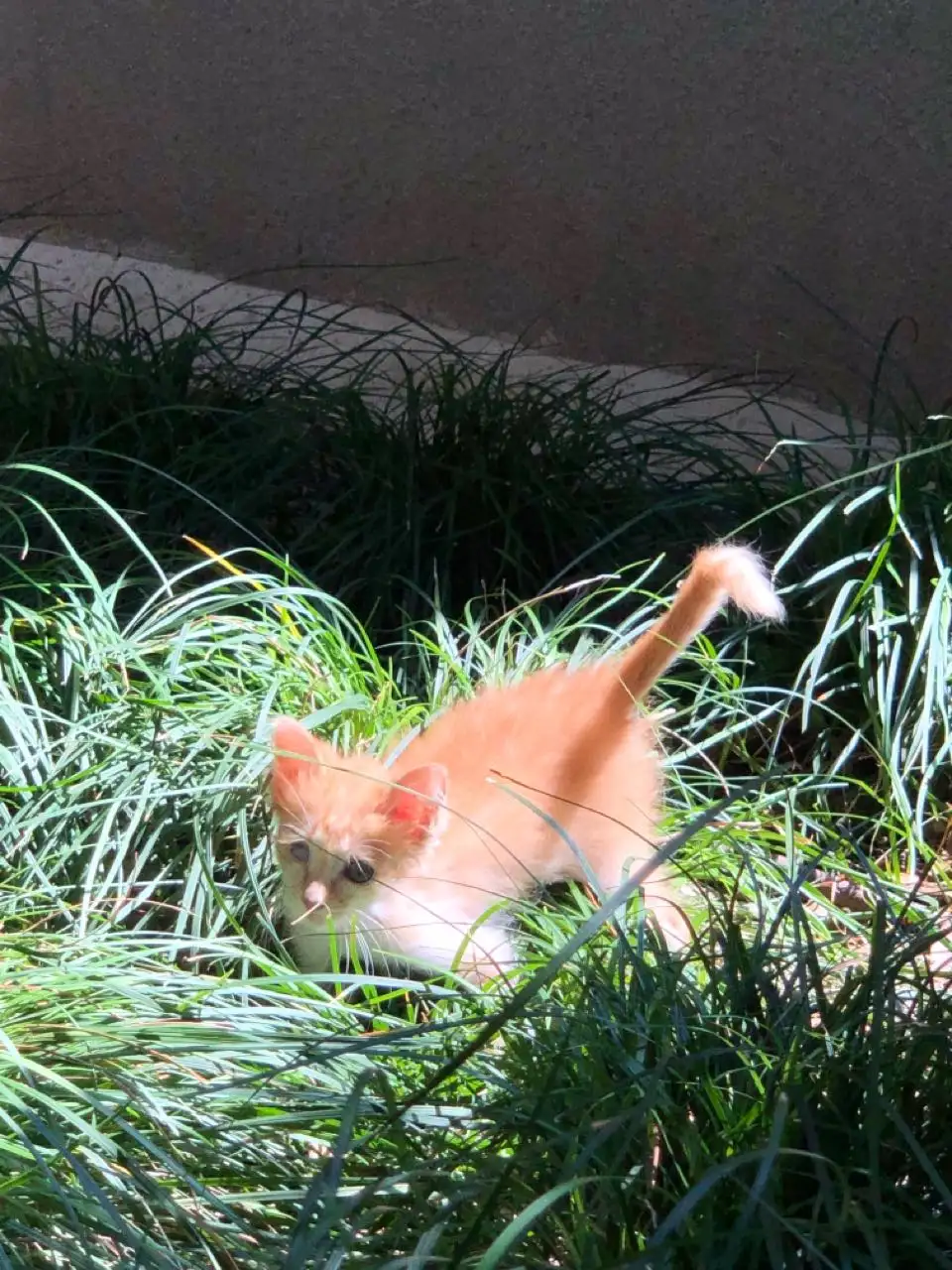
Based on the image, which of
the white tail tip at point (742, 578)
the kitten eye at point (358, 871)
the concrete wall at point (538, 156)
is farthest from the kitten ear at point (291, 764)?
the concrete wall at point (538, 156)

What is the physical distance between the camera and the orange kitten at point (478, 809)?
7.70ft

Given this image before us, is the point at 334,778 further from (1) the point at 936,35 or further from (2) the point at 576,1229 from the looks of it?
(1) the point at 936,35

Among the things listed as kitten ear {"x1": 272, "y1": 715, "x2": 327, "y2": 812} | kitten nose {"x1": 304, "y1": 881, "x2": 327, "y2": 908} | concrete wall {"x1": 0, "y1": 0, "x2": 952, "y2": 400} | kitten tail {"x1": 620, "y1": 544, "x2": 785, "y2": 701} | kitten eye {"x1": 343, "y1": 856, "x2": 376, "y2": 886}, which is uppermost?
concrete wall {"x1": 0, "y1": 0, "x2": 952, "y2": 400}

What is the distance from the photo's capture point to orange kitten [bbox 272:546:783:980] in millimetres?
2346

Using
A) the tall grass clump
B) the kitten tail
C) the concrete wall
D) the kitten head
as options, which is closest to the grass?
the tall grass clump

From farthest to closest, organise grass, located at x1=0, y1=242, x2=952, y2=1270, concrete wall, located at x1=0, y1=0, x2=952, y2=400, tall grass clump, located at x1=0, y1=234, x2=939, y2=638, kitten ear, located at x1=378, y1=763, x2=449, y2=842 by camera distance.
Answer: concrete wall, located at x1=0, y1=0, x2=952, y2=400 → tall grass clump, located at x1=0, y1=234, x2=939, y2=638 → kitten ear, located at x1=378, y1=763, x2=449, y2=842 → grass, located at x1=0, y1=242, x2=952, y2=1270

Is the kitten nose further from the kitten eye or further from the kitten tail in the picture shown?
the kitten tail

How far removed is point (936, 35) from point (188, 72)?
90.9 inches

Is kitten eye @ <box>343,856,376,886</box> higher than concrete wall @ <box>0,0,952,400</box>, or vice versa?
concrete wall @ <box>0,0,952,400</box>

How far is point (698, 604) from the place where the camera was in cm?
241

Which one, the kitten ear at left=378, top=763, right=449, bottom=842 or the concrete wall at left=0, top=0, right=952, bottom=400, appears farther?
the concrete wall at left=0, top=0, right=952, bottom=400

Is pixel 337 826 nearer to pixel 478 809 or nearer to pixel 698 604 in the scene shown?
pixel 478 809

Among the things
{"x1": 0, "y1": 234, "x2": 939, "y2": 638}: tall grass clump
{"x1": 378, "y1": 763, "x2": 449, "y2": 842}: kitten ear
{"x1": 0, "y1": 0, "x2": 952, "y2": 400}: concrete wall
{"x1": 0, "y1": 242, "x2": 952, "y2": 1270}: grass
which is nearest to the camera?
{"x1": 0, "y1": 242, "x2": 952, "y2": 1270}: grass

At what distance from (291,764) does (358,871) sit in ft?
0.67
